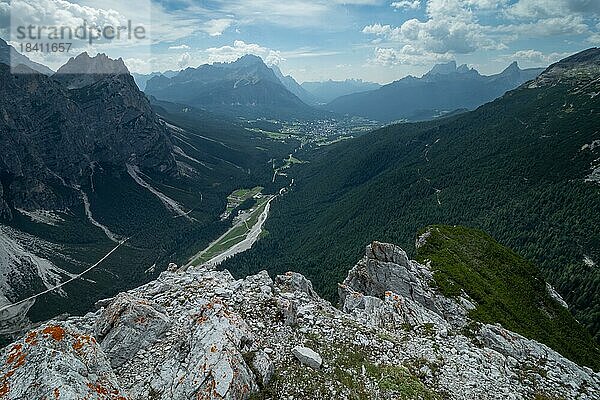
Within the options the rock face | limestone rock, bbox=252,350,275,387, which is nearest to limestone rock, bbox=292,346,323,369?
the rock face

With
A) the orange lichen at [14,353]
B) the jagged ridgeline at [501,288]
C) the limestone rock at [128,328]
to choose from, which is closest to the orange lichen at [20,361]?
the orange lichen at [14,353]

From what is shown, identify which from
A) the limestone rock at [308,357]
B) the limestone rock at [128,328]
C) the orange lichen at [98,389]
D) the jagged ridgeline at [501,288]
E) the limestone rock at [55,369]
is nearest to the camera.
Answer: the limestone rock at [55,369]

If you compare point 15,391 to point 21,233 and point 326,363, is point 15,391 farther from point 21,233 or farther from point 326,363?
point 21,233

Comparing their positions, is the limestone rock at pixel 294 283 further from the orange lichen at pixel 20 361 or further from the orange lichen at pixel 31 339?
the orange lichen at pixel 20 361

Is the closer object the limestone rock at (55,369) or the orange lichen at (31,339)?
the limestone rock at (55,369)

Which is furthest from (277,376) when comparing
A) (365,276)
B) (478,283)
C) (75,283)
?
(75,283)

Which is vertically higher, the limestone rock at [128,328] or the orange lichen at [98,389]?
the orange lichen at [98,389]

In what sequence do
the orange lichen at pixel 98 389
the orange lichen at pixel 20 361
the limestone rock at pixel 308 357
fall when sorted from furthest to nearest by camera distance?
the limestone rock at pixel 308 357
the orange lichen at pixel 98 389
the orange lichen at pixel 20 361

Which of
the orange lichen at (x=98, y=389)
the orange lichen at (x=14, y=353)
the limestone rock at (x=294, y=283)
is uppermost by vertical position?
the orange lichen at (x=14, y=353)
